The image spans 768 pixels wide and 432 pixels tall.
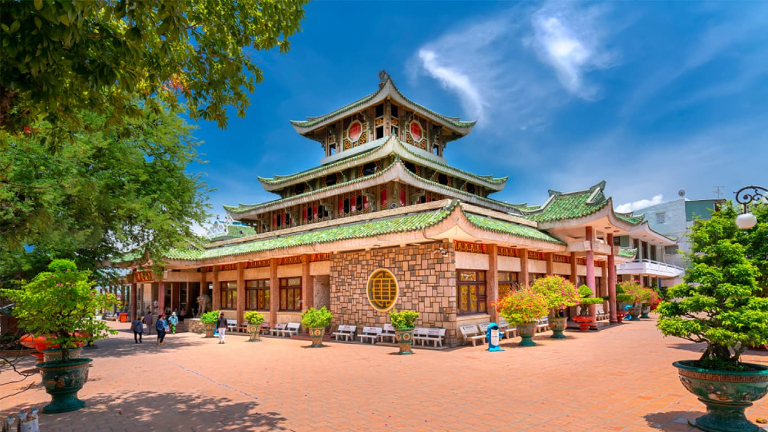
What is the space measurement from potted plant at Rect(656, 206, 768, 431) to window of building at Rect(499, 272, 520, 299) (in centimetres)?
1136

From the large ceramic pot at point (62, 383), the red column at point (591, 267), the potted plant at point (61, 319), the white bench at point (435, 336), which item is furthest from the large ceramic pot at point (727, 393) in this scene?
the red column at point (591, 267)

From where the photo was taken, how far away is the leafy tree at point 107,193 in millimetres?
11586

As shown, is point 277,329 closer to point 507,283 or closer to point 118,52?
point 507,283

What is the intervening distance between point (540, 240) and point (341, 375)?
35.6 feet

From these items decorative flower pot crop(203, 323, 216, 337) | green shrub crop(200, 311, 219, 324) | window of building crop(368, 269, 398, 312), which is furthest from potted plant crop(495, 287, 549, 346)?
decorative flower pot crop(203, 323, 216, 337)

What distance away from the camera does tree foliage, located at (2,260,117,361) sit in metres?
8.18

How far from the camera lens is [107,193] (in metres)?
14.0

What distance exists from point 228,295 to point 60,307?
57.0 ft

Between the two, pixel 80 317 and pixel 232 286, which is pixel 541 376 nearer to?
pixel 80 317

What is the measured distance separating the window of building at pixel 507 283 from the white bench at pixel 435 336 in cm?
426

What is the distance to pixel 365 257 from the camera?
17422mm

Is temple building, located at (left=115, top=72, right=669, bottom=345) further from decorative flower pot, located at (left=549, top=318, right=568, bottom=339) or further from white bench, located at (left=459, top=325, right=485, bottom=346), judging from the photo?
decorative flower pot, located at (left=549, top=318, right=568, bottom=339)

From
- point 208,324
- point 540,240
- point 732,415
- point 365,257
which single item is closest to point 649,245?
point 540,240

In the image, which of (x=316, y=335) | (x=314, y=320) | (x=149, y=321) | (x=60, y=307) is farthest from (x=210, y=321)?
(x=60, y=307)
